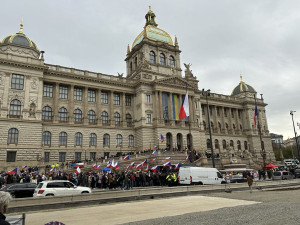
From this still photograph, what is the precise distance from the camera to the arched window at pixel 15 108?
41.7 meters

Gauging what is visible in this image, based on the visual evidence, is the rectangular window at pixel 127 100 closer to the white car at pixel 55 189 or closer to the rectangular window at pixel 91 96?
the rectangular window at pixel 91 96

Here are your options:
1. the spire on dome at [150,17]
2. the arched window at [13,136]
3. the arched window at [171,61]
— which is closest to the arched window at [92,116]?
the arched window at [13,136]

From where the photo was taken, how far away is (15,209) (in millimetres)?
12672

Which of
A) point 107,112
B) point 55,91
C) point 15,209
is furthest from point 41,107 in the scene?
point 15,209

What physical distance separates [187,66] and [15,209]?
2156 inches

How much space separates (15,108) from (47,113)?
5934 mm

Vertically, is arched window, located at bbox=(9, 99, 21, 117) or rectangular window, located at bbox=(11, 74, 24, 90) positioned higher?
rectangular window, located at bbox=(11, 74, 24, 90)

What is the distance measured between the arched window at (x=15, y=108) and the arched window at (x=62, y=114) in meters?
7.44

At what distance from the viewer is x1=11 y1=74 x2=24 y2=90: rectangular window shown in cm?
4259

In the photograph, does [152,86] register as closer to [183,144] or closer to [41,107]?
[183,144]

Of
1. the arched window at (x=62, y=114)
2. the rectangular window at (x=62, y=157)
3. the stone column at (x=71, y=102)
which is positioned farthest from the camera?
the stone column at (x=71, y=102)

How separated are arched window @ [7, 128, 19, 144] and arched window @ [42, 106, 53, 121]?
618 centimetres

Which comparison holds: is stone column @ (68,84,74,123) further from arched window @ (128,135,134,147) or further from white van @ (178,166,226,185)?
white van @ (178,166,226,185)

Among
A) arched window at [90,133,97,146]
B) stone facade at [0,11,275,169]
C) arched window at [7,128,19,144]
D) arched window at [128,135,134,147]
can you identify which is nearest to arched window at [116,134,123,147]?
stone facade at [0,11,275,169]
